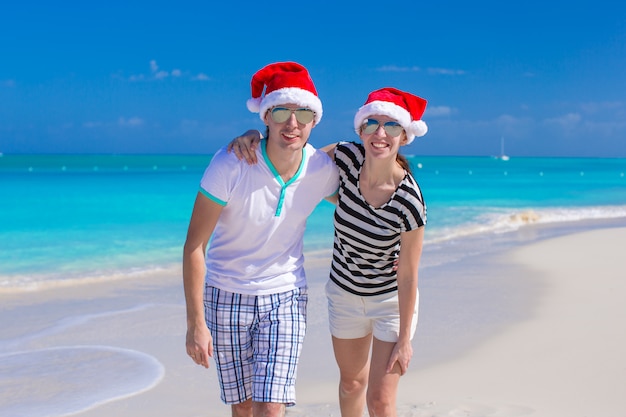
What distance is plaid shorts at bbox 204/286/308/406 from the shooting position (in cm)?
306

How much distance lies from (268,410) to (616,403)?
→ 2.51 meters

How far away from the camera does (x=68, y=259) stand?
1212cm

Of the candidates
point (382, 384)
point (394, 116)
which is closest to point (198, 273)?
point (382, 384)

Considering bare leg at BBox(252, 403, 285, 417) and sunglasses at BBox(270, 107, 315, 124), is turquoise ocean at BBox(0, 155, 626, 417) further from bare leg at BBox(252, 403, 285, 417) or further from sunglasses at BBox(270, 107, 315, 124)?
sunglasses at BBox(270, 107, 315, 124)

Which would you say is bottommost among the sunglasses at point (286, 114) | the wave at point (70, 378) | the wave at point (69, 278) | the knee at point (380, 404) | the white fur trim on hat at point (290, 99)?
the wave at point (70, 378)

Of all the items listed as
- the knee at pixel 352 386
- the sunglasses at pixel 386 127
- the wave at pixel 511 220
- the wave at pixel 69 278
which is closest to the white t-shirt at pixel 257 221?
A: the sunglasses at pixel 386 127

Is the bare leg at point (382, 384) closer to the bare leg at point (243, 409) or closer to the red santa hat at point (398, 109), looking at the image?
the bare leg at point (243, 409)

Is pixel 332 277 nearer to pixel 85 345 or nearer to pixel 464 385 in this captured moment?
pixel 464 385

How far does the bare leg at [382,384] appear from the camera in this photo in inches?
132

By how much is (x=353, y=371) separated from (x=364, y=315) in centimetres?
Result: 33

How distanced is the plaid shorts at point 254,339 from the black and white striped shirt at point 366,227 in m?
0.35

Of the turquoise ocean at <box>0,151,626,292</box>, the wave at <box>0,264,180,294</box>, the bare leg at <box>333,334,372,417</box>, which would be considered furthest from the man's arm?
the wave at <box>0,264,180,294</box>

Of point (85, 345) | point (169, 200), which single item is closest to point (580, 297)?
point (85, 345)

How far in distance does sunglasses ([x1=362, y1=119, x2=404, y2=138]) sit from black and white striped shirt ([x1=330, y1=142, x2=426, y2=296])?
0.17 metres
